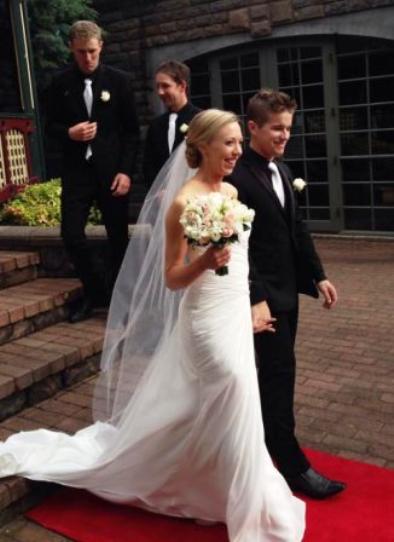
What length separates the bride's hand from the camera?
2473 millimetres

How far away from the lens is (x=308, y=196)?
10.4m

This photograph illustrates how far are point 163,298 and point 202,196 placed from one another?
87 centimetres

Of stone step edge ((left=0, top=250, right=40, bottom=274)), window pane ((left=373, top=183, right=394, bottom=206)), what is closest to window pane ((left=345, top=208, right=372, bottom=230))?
window pane ((left=373, top=183, right=394, bottom=206))

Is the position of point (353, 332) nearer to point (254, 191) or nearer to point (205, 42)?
point (254, 191)

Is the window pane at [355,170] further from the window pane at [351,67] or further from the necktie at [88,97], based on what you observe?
the necktie at [88,97]

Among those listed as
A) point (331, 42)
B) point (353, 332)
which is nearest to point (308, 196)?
point (331, 42)

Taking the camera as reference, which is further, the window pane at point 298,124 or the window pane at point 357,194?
the window pane at point 298,124

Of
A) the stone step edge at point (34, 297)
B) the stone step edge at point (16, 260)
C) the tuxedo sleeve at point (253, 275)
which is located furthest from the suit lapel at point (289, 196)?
the stone step edge at point (16, 260)

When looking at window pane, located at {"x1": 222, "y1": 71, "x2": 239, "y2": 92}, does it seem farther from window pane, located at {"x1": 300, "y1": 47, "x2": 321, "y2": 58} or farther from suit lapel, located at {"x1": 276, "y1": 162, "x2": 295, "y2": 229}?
suit lapel, located at {"x1": 276, "y1": 162, "x2": 295, "y2": 229}

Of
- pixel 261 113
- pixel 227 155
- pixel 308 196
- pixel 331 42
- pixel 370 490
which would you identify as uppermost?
pixel 331 42

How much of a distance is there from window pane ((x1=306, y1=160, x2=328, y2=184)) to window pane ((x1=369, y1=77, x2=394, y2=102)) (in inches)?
48.6

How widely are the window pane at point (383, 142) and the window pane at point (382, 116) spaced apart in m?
0.12

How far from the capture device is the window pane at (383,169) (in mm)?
9555

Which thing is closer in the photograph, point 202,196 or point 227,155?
point 202,196
